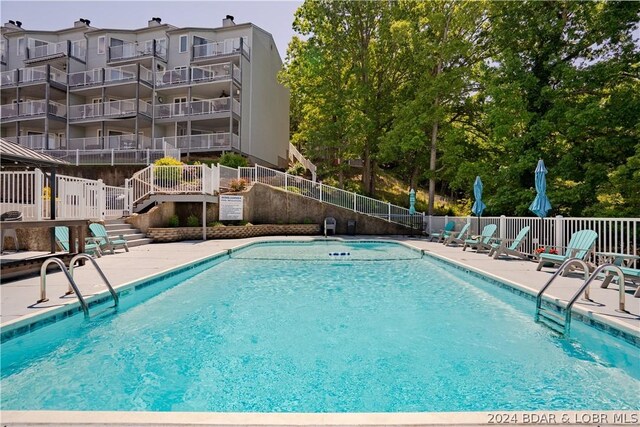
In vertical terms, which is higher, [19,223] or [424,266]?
[19,223]

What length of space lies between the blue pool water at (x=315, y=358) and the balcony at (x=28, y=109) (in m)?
28.0

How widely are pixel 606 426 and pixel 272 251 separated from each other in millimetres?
11955

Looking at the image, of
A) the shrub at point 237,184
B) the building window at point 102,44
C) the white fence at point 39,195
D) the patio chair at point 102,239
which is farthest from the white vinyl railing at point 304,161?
the building window at point 102,44

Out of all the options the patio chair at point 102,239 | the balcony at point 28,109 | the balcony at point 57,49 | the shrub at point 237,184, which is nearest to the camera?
the patio chair at point 102,239

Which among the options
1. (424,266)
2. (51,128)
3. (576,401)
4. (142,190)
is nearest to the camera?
(576,401)

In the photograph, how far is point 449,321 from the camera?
5.53 m

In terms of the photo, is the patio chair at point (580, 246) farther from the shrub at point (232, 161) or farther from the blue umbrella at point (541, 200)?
the shrub at point (232, 161)

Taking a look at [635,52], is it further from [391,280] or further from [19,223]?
[19,223]

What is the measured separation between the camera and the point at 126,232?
1304 cm

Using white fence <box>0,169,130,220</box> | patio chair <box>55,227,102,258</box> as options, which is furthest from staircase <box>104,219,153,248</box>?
white fence <box>0,169,130,220</box>

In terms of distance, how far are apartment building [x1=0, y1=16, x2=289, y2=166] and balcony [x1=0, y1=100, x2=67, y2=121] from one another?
8 cm

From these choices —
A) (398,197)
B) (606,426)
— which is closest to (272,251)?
(606,426)

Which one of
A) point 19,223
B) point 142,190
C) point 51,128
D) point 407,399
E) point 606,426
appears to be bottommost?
point 407,399

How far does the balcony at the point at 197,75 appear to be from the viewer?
82.2 feet
